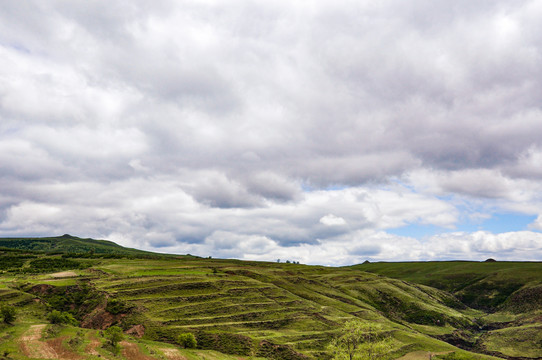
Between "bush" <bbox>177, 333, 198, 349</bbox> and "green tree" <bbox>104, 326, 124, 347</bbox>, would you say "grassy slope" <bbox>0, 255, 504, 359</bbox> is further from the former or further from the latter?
"green tree" <bbox>104, 326, 124, 347</bbox>

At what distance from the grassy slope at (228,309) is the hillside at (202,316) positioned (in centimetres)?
29

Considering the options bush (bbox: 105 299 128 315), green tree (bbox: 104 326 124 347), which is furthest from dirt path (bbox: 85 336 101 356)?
bush (bbox: 105 299 128 315)

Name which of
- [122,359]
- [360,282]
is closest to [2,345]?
[122,359]

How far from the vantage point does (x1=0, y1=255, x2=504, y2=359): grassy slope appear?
82.5m

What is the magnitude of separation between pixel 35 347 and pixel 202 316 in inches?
1628

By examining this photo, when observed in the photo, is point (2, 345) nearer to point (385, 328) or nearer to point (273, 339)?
point (273, 339)

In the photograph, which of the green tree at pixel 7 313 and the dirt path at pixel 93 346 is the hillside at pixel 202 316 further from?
the green tree at pixel 7 313

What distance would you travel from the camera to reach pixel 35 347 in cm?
5759

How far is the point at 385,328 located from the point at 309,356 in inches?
1575

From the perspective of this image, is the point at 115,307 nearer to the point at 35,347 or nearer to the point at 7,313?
the point at 7,313

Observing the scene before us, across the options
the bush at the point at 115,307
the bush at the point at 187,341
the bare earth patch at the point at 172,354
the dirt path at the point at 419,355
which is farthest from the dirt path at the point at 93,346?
the dirt path at the point at 419,355

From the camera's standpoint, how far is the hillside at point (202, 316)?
6888cm

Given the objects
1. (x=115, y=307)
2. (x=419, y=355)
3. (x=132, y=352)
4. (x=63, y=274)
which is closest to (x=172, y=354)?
(x=132, y=352)

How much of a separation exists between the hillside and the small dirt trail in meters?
0.30
